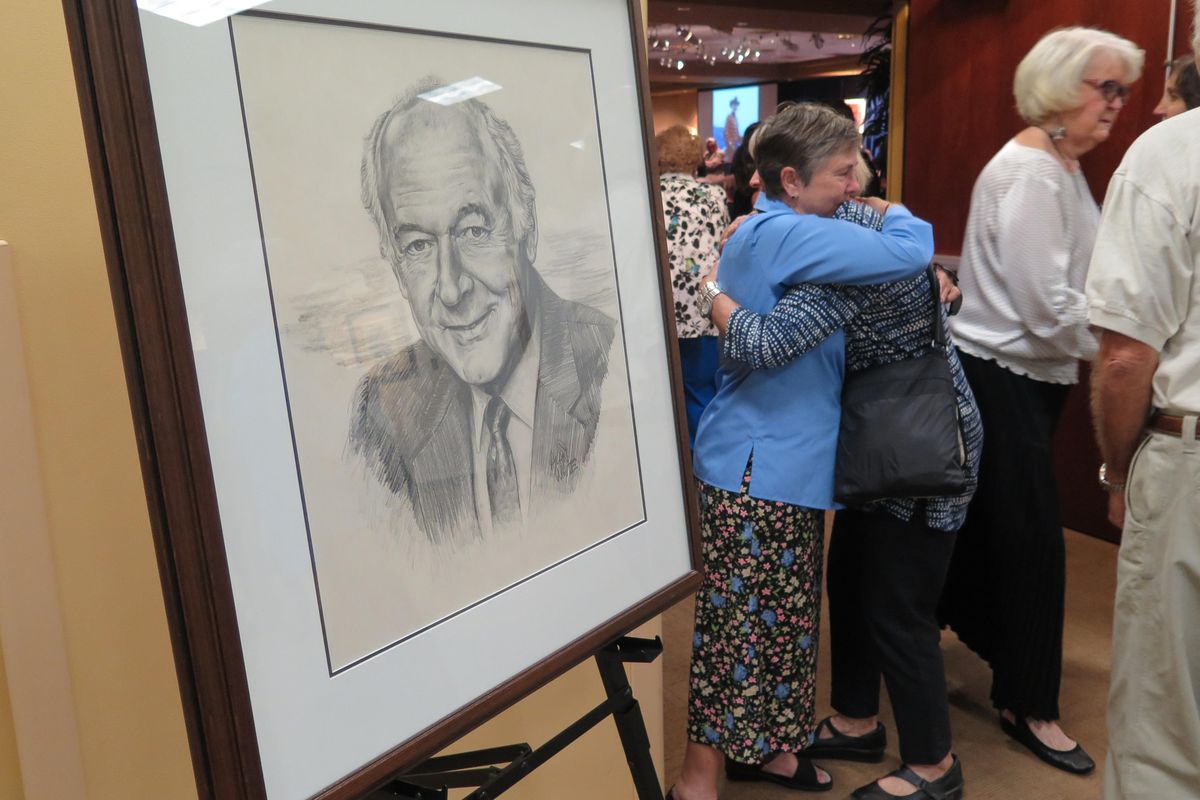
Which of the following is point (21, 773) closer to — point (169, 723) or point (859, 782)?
point (169, 723)

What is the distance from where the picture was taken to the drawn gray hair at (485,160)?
0.83m

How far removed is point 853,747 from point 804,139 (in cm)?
150

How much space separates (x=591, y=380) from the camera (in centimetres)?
108

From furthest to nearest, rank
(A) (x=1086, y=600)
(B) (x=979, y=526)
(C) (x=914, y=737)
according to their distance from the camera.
→ (A) (x=1086, y=600), (B) (x=979, y=526), (C) (x=914, y=737)

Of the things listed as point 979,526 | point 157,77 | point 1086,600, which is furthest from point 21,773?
point 1086,600

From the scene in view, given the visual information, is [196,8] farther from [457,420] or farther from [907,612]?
[907,612]

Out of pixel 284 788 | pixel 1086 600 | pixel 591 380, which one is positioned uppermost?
pixel 591 380

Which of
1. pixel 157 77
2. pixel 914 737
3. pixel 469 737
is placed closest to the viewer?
pixel 157 77

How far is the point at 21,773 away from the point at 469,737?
0.58 metres

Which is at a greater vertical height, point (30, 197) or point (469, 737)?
point (30, 197)

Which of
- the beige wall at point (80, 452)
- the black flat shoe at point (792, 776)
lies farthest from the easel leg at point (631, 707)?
the black flat shoe at point (792, 776)

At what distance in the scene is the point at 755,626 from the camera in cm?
195

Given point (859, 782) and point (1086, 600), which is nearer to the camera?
point (859, 782)

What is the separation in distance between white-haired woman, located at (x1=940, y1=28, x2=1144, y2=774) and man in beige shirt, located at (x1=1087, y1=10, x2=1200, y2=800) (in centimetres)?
56
